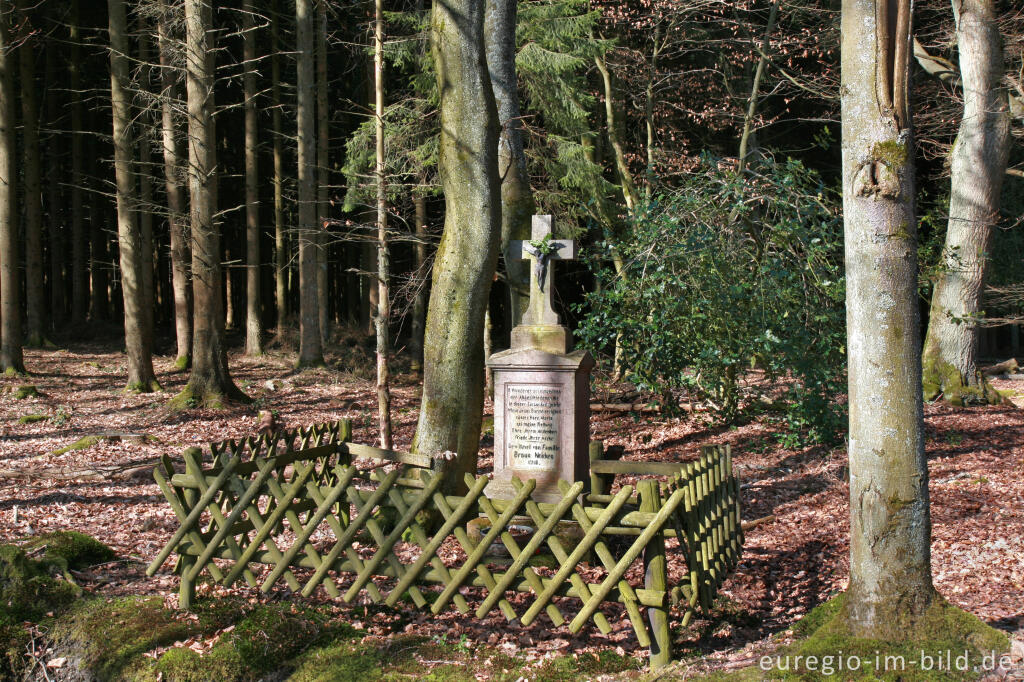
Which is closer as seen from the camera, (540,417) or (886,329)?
(886,329)

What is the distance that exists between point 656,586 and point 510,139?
24.8 ft

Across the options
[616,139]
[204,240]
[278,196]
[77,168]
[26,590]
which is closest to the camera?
[26,590]

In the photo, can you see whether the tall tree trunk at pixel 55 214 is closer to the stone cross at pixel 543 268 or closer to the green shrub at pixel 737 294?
the green shrub at pixel 737 294

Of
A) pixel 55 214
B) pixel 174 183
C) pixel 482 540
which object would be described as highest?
pixel 55 214

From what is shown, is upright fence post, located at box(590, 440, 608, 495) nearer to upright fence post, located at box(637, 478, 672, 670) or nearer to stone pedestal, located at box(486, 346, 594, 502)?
stone pedestal, located at box(486, 346, 594, 502)

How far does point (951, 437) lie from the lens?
37.3 ft

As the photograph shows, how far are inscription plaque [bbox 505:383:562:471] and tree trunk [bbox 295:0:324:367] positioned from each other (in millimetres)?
11347

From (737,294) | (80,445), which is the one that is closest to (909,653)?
(737,294)

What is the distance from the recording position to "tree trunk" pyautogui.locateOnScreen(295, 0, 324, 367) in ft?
59.9

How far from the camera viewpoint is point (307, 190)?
18719 mm

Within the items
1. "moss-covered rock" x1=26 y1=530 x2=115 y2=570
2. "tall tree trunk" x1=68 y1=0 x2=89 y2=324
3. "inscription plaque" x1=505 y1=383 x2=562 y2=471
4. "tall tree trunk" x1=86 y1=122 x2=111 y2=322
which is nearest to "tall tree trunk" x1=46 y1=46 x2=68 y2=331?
"tall tree trunk" x1=68 y1=0 x2=89 y2=324

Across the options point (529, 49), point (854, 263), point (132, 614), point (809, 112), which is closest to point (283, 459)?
point (132, 614)

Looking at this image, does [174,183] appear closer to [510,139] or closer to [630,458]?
[510,139]

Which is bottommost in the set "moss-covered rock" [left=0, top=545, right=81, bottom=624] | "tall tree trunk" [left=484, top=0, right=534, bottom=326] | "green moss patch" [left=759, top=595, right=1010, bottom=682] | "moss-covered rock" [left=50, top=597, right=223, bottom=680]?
"moss-covered rock" [left=50, top=597, right=223, bottom=680]
